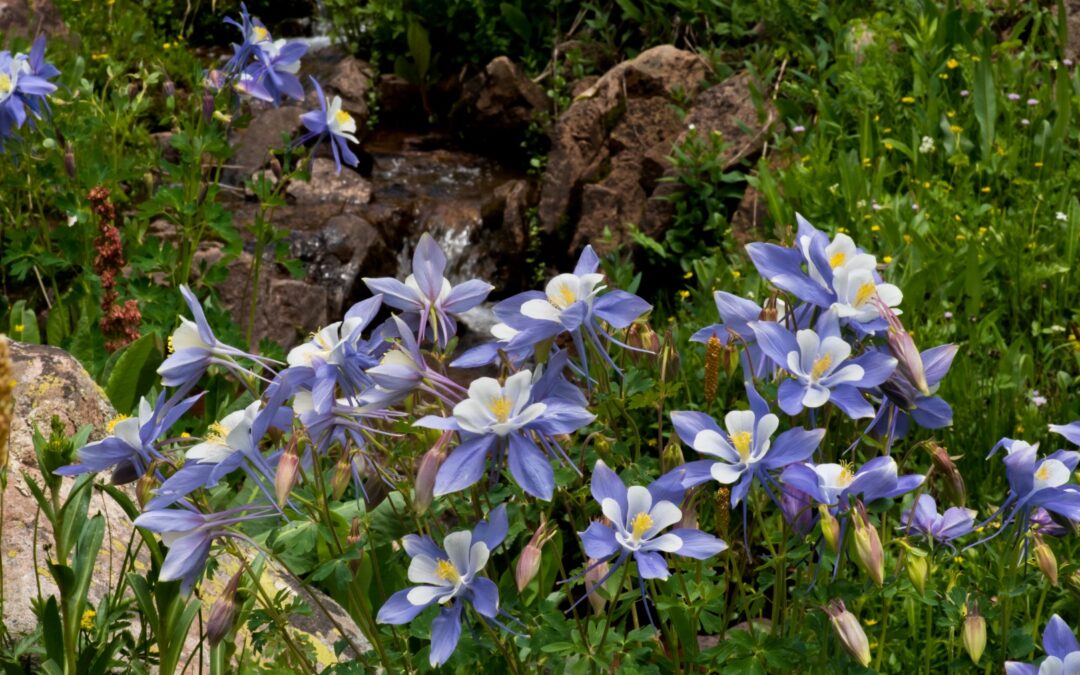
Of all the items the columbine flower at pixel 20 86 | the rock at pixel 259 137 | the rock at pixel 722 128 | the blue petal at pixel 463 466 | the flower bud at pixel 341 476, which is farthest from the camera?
the rock at pixel 259 137

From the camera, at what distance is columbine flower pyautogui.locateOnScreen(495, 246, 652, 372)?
1.39 metres

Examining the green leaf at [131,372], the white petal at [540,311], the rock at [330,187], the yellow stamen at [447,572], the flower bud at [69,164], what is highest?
the white petal at [540,311]

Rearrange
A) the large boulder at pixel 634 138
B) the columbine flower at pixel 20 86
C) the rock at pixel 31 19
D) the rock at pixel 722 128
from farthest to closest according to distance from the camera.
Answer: the rock at pixel 31 19 < the large boulder at pixel 634 138 < the rock at pixel 722 128 < the columbine flower at pixel 20 86

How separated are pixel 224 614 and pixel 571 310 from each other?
1.82ft

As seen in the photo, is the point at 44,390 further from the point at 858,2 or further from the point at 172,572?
the point at 858,2

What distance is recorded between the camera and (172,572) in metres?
1.33

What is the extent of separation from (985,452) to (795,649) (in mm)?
1863

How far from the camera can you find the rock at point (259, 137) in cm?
675

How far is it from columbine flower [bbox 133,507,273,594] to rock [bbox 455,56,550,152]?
564 cm

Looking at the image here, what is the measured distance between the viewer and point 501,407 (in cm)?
129

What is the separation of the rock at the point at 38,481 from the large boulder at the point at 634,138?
2.73 metres

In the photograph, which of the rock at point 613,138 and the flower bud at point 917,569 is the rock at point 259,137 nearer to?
the rock at point 613,138

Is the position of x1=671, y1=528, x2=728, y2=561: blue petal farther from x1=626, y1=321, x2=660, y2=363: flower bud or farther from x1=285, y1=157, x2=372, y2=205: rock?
x1=285, y1=157, x2=372, y2=205: rock

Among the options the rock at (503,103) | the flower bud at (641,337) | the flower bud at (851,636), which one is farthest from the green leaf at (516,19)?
the flower bud at (851,636)
